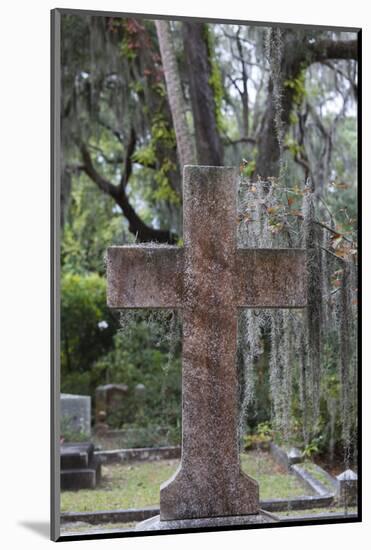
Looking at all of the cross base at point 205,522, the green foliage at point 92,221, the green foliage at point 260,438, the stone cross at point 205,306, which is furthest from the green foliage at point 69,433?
Answer: the stone cross at point 205,306

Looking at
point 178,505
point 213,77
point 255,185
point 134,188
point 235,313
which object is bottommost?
point 178,505

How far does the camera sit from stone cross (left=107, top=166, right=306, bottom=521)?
11.2ft

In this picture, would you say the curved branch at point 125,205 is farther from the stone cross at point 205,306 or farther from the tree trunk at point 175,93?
the stone cross at point 205,306

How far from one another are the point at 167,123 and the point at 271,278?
4.60m

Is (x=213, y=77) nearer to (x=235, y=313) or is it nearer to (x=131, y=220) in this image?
(x=131, y=220)

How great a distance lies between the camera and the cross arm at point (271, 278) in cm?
349

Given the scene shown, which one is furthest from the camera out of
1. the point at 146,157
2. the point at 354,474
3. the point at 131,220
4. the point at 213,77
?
the point at 131,220

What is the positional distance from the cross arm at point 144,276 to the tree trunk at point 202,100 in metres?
3.37

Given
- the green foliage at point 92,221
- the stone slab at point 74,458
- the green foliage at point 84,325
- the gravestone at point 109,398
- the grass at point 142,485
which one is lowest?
the grass at point 142,485

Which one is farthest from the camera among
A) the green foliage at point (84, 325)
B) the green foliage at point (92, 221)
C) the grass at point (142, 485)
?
the green foliage at point (92, 221)

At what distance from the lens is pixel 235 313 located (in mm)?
3477

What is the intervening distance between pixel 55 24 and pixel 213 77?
3.38 meters

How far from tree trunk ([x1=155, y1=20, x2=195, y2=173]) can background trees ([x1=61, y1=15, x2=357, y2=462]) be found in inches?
28.5
